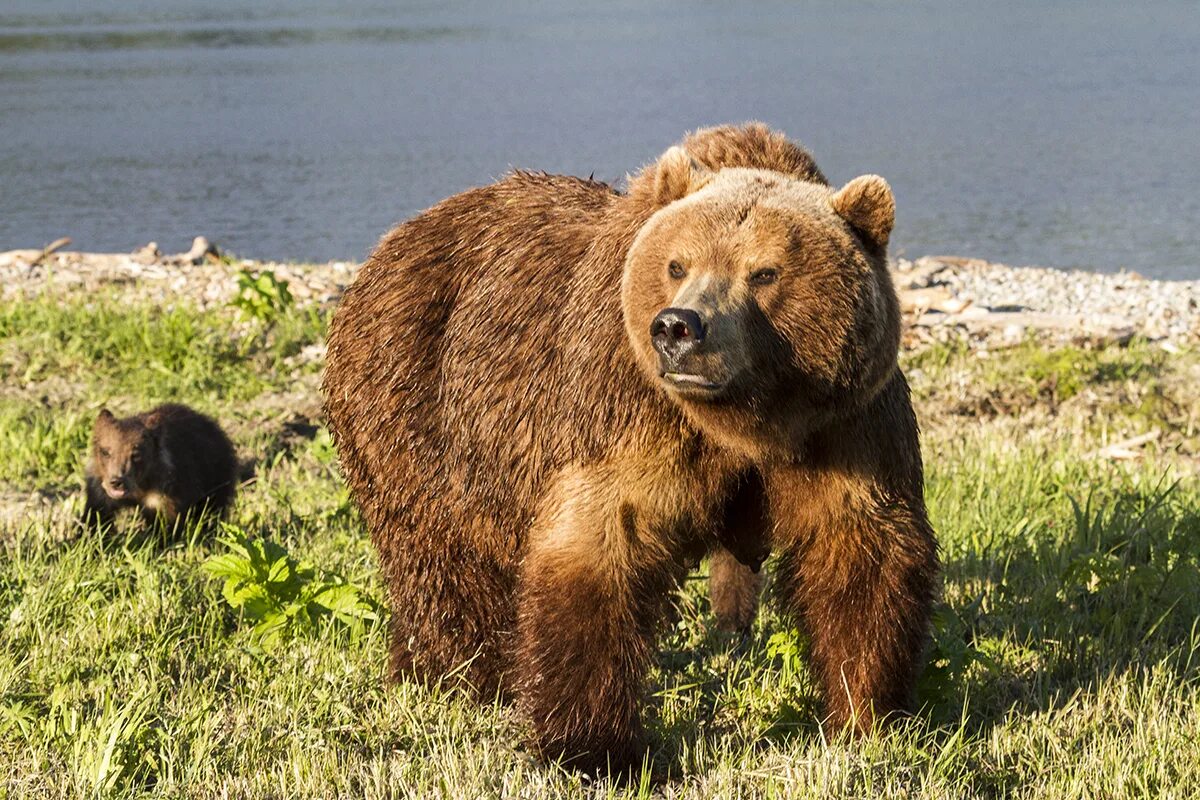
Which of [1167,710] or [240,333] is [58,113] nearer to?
[240,333]

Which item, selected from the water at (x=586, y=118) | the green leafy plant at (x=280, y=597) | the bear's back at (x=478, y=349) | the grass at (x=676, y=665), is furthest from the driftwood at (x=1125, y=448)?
the green leafy plant at (x=280, y=597)

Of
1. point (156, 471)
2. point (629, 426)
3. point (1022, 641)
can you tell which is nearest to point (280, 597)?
point (156, 471)

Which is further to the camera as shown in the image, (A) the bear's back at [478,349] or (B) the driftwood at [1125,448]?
(B) the driftwood at [1125,448]

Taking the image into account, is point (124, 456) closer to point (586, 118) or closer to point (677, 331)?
point (677, 331)

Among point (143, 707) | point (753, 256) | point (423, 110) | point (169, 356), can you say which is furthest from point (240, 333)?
point (423, 110)

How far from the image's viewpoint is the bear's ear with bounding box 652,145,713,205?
399 centimetres

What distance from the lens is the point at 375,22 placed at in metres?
46.2

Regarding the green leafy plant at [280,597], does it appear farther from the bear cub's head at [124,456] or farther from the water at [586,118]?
the water at [586,118]

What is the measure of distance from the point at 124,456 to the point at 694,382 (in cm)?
384

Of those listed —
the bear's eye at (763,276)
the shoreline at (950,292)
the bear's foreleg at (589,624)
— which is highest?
the bear's eye at (763,276)

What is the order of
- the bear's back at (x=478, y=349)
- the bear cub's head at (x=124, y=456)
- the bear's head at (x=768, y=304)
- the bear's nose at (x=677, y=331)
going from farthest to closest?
the bear cub's head at (x=124, y=456) < the bear's back at (x=478, y=349) < the bear's head at (x=768, y=304) < the bear's nose at (x=677, y=331)

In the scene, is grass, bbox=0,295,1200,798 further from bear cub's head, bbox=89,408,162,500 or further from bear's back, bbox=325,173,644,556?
bear's back, bbox=325,173,644,556

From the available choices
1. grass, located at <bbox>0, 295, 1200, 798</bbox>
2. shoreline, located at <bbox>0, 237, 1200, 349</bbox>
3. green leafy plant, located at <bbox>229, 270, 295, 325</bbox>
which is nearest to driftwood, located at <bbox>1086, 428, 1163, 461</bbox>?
grass, located at <bbox>0, 295, 1200, 798</bbox>

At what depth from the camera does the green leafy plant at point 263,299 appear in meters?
9.12
